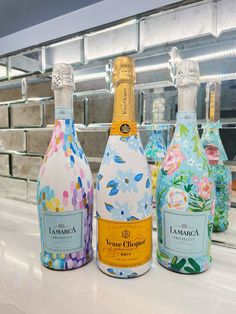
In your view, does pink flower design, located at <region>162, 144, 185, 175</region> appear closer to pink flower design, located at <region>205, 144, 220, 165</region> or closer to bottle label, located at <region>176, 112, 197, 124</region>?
bottle label, located at <region>176, 112, 197, 124</region>

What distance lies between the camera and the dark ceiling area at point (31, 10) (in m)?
0.69

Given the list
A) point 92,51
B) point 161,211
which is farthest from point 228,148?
point 92,51

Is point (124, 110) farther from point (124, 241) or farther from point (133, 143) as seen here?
point (124, 241)

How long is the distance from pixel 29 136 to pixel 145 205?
597 mm

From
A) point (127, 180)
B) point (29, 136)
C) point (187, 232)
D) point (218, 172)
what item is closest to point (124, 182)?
point (127, 180)

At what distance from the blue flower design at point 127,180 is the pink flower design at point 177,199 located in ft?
0.17

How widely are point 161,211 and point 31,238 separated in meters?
0.31

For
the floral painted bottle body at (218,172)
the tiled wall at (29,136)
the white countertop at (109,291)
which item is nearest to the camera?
the white countertop at (109,291)

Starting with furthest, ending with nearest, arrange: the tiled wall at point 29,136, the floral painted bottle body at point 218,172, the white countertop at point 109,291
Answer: the tiled wall at point 29,136, the floral painted bottle body at point 218,172, the white countertop at point 109,291

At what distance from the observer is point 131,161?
366 mm

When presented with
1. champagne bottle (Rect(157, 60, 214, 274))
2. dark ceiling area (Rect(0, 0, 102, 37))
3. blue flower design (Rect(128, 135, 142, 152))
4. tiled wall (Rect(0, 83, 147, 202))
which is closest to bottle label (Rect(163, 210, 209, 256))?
champagne bottle (Rect(157, 60, 214, 274))

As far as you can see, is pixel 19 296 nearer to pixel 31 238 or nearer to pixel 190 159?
pixel 31 238

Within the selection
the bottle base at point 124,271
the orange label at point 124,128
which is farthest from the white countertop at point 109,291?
the orange label at point 124,128

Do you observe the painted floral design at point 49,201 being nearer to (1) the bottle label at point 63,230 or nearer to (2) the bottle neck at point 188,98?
(1) the bottle label at point 63,230
